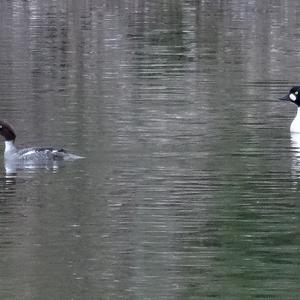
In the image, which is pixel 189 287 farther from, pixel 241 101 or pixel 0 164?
pixel 241 101

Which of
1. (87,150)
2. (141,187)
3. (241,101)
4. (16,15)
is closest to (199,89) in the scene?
(241,101)

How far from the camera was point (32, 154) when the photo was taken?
17844 millimetres

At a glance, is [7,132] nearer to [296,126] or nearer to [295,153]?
[295,153]

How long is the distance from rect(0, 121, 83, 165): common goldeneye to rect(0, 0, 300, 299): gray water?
6.5 inches

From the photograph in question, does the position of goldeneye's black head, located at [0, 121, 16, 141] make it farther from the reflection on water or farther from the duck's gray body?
the reflection on water

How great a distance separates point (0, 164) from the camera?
18.4m

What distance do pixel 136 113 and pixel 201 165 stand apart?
472cm

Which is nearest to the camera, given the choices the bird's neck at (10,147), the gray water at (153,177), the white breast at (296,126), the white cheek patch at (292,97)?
the gray water at (153,177)

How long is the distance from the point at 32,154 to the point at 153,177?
1.64 m

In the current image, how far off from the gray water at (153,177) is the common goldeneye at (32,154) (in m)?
0.16

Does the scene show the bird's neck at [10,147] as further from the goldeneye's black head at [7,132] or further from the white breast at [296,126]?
the white breast at [296,126]

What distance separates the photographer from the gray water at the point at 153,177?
12.4m

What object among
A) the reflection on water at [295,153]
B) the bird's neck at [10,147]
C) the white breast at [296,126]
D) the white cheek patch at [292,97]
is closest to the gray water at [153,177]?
the reflection on water at [295,153]

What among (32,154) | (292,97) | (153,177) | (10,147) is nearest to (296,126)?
(292,97)
